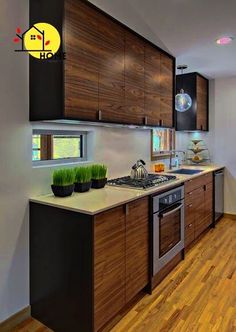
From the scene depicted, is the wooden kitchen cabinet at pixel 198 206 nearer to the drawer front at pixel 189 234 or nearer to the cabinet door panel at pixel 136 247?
the drawer front at pixel 189 234

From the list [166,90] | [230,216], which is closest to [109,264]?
[166,90]

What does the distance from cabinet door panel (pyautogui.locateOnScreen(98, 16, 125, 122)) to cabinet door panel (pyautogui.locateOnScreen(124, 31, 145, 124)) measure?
0.09 meters

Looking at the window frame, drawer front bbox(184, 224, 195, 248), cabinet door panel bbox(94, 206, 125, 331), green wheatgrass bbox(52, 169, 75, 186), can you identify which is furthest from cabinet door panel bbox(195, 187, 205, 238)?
green wheatgrass bbox(52, 169, 75, 186)

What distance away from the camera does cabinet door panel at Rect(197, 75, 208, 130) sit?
450 centimetres

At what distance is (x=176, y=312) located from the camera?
2135mm

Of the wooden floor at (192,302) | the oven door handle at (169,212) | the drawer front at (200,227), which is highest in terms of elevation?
the oven door handle at (169,212)

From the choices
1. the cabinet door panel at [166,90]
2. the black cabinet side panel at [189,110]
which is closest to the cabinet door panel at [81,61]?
the cabinet door panel at [166,90]

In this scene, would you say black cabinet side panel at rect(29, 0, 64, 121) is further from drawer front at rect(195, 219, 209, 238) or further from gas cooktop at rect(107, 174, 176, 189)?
drawer front at rect(195, 219, 209, 238)

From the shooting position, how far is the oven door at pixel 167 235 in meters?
2.42

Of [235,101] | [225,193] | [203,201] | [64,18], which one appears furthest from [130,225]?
[235,101]

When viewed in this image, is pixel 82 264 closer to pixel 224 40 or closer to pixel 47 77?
pixel 47 77

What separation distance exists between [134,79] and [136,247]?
158cm

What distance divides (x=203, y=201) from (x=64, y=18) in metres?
2.86

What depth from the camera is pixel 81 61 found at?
2.00m
